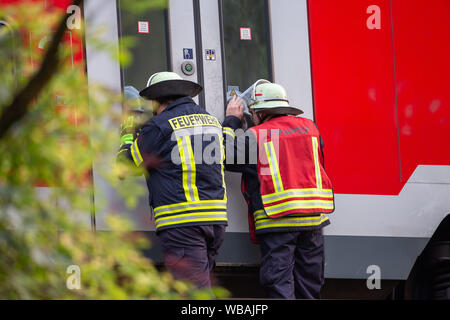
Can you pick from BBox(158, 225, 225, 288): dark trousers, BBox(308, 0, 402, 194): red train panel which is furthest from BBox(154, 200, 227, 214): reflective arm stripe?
BBox(308, 0, 402, 194): red train panel

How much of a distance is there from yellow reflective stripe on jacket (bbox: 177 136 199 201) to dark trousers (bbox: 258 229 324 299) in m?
0.60

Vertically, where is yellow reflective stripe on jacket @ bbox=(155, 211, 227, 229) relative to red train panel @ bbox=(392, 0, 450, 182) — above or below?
below

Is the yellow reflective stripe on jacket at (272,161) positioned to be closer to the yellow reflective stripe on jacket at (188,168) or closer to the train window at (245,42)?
the train window at (245,42)

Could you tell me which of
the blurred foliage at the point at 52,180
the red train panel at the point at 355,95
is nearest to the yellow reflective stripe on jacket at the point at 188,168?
the red train panel at the point at 355,95

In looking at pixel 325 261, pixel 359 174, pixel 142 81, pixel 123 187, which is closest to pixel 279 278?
pixel 325 261

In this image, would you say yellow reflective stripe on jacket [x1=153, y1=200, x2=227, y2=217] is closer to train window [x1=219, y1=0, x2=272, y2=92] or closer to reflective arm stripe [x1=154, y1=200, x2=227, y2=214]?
reflective arm stripe [x1=154, y1=200, x2=227, y2=214]

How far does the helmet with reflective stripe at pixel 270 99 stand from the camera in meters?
4.47

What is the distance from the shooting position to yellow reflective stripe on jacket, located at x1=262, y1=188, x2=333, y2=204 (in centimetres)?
447

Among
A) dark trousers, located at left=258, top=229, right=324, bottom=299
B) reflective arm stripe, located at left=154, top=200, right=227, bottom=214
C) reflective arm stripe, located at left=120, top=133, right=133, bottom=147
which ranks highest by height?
reflective arm stripe, located at left=120, top=133, right=133, bottom=147

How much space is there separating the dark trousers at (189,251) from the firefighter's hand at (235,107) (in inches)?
29.2

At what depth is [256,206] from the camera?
4.50 m

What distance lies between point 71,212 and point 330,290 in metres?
3.92

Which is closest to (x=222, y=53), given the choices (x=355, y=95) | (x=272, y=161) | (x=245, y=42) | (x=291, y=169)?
(x=245, y=42)

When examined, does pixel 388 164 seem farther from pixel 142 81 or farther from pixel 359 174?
pixel 142 81
